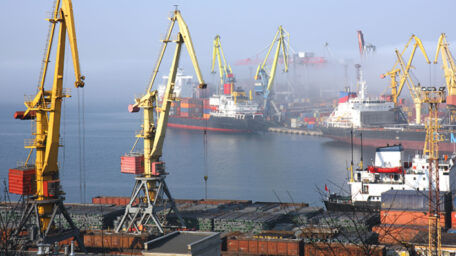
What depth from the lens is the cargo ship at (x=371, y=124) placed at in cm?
6494

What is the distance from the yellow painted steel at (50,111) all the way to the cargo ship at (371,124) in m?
48.7

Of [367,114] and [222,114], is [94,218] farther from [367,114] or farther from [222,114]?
[222,114]

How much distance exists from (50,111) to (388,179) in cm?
1639

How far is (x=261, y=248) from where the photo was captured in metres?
20.6

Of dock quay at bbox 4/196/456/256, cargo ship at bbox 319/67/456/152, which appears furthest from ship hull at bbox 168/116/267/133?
dock quay at bbox 4/196/456/256

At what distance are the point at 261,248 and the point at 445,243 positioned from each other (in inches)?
227

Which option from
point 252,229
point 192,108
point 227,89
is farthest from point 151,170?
point 192,108

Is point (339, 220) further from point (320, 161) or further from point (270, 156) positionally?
point (270, 156)

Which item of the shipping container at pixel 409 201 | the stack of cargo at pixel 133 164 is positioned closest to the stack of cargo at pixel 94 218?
the stack of cargo at pixel 133 164

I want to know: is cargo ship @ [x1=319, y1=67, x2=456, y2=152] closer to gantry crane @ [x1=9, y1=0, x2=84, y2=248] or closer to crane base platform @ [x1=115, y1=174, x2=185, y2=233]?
crane base platform @ [x1=115, y1=174, x2=185, y2=233]

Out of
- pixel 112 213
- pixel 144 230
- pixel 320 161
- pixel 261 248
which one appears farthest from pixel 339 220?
pixel 320 161

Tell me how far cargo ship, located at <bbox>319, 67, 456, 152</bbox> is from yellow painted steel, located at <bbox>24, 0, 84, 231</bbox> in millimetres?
48670

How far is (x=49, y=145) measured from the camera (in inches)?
786

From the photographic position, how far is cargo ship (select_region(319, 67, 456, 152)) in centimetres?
6494
